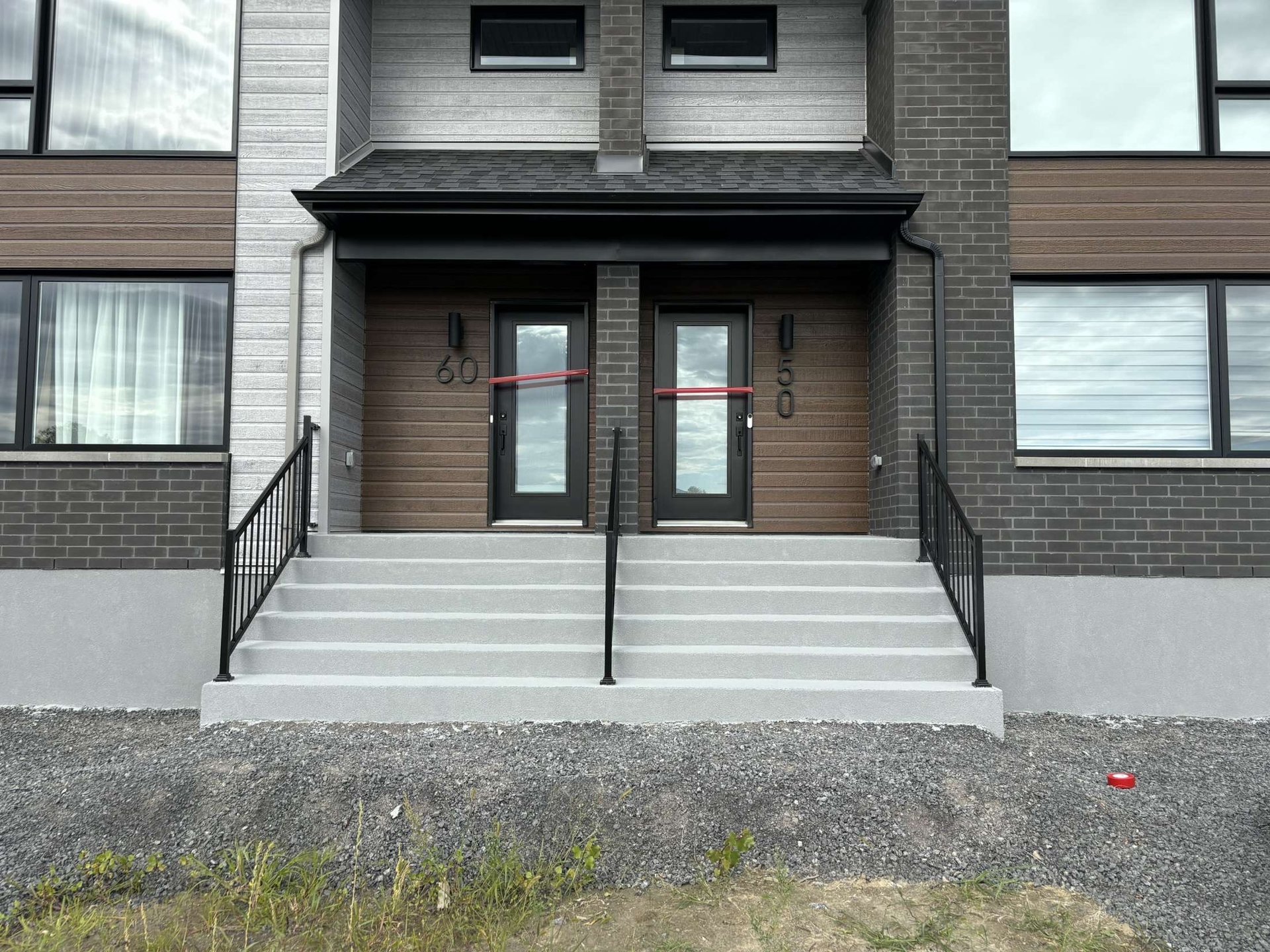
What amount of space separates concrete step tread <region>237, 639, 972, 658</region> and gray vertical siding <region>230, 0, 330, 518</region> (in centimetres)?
160

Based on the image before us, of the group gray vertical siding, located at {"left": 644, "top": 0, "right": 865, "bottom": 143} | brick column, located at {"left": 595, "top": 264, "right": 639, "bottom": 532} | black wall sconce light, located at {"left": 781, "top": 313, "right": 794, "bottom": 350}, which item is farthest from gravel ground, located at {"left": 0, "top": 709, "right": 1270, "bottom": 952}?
gray vertical siding, located at {"left": 644, "top": 0, "right": 865, "bottom": 143}

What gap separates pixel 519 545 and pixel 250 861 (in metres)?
2.53

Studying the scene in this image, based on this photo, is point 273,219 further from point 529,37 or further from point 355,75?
point 529,37

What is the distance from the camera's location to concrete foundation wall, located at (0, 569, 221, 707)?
556 centimetres

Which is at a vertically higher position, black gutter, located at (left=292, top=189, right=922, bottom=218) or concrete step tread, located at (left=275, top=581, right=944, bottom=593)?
black gutter, located at (left=292, top=189, right=922, bottom=218)

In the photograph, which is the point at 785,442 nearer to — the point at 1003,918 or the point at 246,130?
the point at 1003,918

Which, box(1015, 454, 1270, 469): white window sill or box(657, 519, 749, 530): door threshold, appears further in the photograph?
box(657, 519, 749, 530): door threshold

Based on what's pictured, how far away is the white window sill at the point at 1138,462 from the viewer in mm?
5613

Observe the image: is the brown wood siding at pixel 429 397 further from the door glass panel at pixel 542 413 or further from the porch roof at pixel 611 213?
the porch roof at pixel 611 213

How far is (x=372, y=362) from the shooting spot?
659 cm

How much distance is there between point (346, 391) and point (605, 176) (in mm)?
2515

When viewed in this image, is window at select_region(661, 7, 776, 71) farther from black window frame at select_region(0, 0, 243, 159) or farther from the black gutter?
black window frame at select_region(0, 0, 243, 159)

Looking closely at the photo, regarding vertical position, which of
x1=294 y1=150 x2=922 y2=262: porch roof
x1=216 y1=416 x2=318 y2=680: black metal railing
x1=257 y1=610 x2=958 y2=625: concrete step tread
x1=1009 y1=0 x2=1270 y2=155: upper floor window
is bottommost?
x1=257 y1=610 x2=958 y2=625: concrete step tread

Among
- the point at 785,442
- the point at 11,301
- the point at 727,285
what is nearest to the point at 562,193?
the point at 727,285
